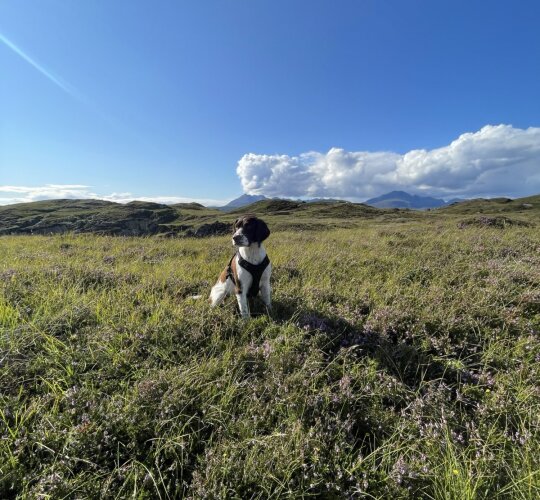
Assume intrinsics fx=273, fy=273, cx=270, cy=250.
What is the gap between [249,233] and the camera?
470cm

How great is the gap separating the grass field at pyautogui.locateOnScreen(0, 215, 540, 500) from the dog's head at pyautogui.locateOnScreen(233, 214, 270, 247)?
1061 millimetres

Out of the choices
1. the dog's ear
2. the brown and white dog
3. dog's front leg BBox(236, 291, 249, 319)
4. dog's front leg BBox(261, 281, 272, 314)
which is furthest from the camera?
the dog's ear

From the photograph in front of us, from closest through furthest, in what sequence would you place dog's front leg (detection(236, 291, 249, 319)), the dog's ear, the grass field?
1. the grass field
2. dog's front leg (detection(236, 291, 249, 319))
3. the dog's ear

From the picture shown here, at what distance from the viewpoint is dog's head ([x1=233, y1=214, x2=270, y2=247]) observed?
457cm

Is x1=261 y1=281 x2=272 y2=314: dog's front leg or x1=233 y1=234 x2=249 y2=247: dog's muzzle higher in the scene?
x1=233 y1=234 x2=249 y2=247: dog's muzzle

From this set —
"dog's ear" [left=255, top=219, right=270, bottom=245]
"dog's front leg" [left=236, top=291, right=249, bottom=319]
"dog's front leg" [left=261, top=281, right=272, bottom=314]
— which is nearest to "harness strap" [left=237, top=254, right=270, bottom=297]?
"dog's front leg" [left=261, top=281, right=272, bottom=314]

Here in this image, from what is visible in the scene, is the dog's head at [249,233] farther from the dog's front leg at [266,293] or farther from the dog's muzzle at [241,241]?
the dog's front leg at [266,293]

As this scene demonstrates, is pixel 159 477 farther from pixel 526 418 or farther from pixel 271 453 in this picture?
pixel 526 418

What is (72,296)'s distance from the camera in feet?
13.8

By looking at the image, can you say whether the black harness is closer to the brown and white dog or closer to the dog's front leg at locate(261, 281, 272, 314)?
the brown and white dog

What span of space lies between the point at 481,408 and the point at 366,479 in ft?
4.48

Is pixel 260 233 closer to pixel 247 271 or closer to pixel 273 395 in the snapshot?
pixel 247 271

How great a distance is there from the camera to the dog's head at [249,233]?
180 inches

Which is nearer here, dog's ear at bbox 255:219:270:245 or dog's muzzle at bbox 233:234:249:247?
dog's muzzle at bbox 233:234:249:247
